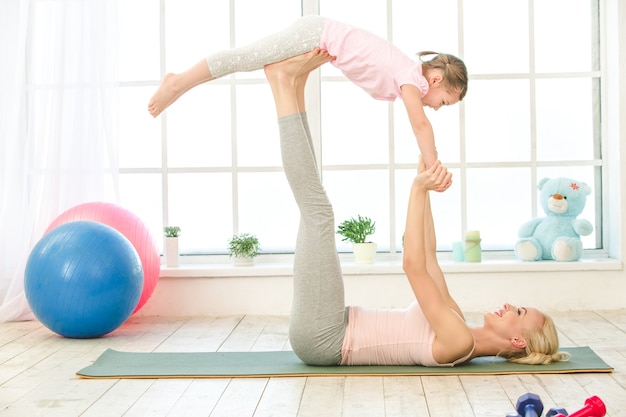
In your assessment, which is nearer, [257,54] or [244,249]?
[257,54]

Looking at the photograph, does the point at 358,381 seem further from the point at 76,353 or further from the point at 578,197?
the point at 578,197

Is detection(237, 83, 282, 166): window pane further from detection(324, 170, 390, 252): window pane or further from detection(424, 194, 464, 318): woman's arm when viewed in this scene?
detection(424, 194, 464, 318): woman's arm

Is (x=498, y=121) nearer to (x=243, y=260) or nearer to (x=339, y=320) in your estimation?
(x=243, y=260)

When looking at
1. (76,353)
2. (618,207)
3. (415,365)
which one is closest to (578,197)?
(618,207)

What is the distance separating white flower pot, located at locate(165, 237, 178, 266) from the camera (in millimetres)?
4684

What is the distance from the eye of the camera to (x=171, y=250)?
4.69 metres

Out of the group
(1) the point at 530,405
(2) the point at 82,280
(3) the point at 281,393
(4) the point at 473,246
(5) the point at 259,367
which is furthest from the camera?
(4) the point at 473,246

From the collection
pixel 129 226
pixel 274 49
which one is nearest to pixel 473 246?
pixel 129 226

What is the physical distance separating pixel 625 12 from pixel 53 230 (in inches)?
117

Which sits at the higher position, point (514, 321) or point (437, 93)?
point (437, 93)

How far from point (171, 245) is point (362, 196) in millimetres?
1042

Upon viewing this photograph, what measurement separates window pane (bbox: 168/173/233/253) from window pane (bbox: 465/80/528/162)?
1.33m

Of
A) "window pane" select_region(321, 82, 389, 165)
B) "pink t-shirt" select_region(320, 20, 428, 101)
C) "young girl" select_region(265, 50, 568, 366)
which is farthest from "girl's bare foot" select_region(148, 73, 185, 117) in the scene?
"window pane" select_region(321, 82, 389, 165)

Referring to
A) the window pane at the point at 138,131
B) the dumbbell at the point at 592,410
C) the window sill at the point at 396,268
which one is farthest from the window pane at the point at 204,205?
the dumbbell at the point at 592,410
